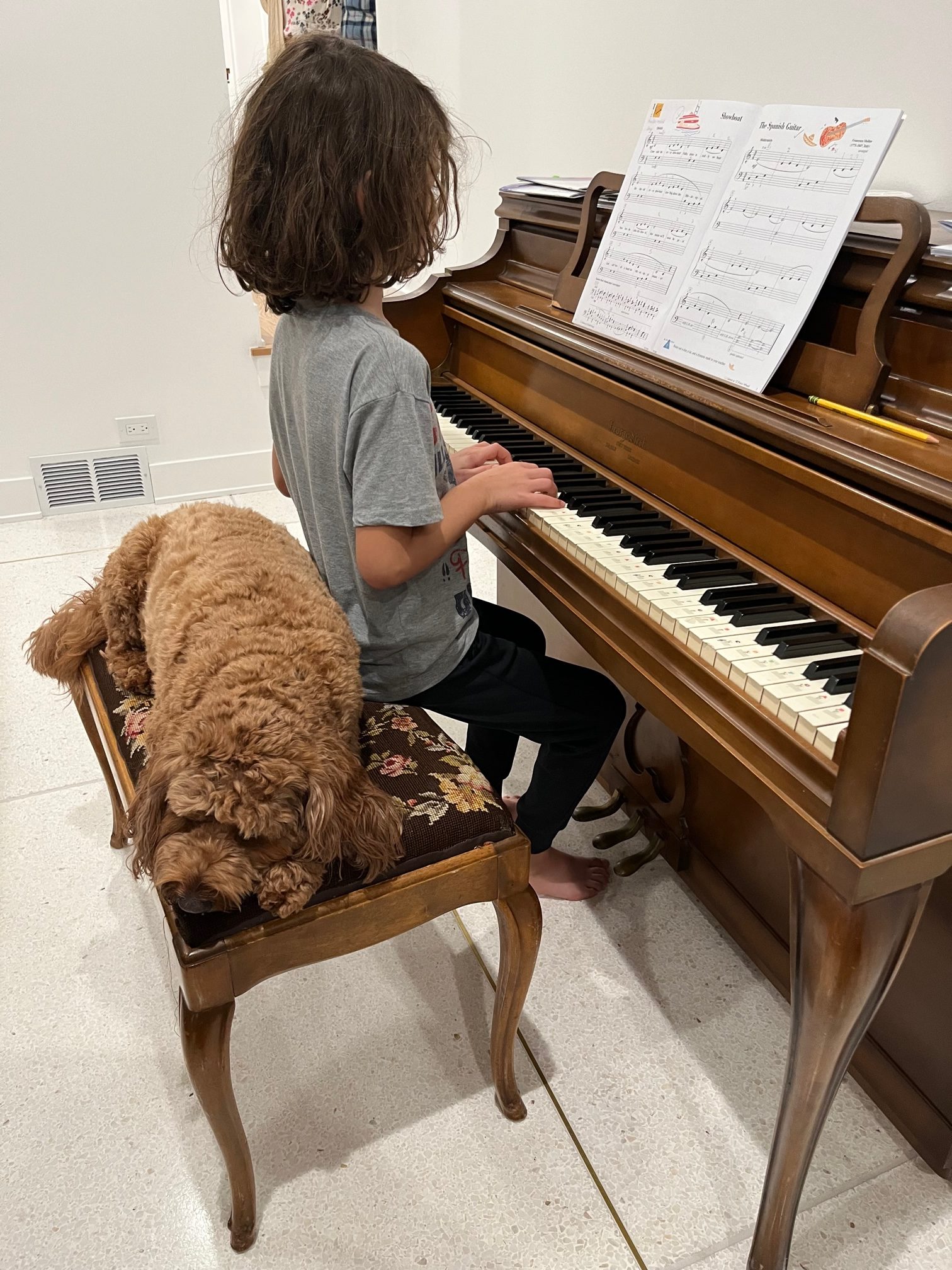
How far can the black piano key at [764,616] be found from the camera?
1031 millimetres

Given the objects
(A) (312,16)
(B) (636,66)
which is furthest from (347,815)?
(A) (312,16)

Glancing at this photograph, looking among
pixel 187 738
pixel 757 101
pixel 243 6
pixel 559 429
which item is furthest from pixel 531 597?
pixel 243 6

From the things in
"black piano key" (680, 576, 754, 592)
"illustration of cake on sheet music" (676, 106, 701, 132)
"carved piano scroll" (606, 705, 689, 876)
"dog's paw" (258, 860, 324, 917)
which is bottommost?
"carved piano scroll" (606, 705, 689, 876)

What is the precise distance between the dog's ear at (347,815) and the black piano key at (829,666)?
1.59 feet

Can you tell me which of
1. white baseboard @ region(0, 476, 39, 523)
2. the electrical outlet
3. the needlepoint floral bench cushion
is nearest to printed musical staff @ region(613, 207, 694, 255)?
the needlepoint floral bench cushion

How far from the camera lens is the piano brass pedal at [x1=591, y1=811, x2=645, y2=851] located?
182 centimetres

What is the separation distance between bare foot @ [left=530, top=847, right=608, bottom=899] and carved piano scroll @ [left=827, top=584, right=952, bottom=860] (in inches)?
38.2

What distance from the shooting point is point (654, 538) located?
1.25m

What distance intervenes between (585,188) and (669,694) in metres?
1.13

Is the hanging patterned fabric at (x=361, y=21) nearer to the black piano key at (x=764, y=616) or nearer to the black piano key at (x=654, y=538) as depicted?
the black piano key at (x=654, y=538)

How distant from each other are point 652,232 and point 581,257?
0.25 m

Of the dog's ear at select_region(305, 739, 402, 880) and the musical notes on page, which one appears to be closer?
the dog's ear at select_region(305, 739, 402, 880)

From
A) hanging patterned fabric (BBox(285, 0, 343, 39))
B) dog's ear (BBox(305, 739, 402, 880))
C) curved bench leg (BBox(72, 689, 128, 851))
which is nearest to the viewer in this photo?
dog's ear (BBox(305, 739, 402, 880))

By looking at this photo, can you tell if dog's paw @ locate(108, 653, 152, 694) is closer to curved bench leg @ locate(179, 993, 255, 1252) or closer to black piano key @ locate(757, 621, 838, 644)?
curved bench leg @ locate(179, 993, 255, 1252)
